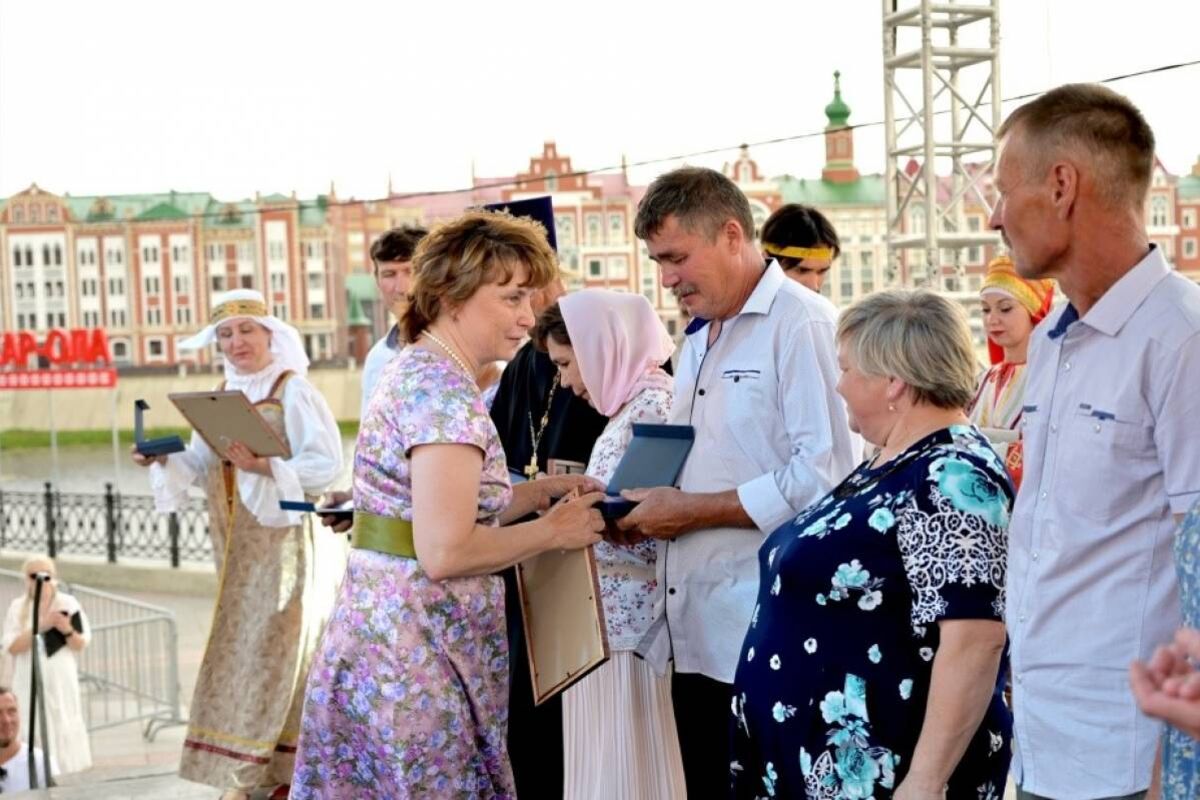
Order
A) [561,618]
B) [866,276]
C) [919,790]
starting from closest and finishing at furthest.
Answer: [919,790]
[561,618]
[866,276]

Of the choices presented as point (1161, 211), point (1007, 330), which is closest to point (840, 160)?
point (1161, 211)

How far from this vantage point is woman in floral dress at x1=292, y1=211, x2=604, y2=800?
2.40m

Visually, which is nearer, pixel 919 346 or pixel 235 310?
pixel 919 346

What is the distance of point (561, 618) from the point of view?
8.62 ft

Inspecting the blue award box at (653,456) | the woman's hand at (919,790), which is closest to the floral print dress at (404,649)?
the blue award box at (653,456)

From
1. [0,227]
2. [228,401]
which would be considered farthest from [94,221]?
A: [228,401]

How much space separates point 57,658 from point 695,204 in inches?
199

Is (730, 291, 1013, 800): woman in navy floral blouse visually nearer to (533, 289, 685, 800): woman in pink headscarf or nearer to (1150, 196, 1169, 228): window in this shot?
(533, 289, 685, 800): woman in pink headscarf

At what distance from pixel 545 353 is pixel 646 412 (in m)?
0.50

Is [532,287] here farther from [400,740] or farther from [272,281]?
[272,281]

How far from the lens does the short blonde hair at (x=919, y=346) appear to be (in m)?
2.18

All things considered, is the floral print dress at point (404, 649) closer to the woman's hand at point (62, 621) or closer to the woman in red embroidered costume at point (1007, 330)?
the woman in red embroidered costume at point (1007, 330)

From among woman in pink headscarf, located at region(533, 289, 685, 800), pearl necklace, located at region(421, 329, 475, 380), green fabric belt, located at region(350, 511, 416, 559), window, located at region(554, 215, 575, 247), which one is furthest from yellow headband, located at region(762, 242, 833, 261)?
window, located at region(554, 215, 575, 247)

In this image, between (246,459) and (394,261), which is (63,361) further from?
(394,261)
